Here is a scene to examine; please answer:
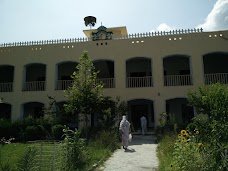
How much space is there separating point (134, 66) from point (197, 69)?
5.20 m

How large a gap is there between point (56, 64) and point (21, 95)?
11.0 feet

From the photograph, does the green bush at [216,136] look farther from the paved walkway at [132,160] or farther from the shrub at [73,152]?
the shrub at [73,152]

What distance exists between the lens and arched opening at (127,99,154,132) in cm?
2177

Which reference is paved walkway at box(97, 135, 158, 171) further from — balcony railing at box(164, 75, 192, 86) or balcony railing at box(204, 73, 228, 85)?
balcony railing at box(204, 73, 228, 85)

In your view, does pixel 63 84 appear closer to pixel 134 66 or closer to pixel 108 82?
pixel 108 82

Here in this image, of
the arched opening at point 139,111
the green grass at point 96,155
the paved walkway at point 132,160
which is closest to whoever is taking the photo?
the paved walkway at point 132,160

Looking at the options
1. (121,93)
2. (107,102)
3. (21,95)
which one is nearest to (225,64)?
(121,93)

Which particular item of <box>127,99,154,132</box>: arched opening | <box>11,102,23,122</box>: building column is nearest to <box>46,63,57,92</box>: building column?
<box>11,102,23,122</box>: building column

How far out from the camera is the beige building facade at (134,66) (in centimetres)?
1852

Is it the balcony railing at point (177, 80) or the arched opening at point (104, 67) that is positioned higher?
the arched opening at point (104, 67)

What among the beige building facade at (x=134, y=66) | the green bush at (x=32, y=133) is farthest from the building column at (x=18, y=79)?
the green bush at (x=32, y=133)

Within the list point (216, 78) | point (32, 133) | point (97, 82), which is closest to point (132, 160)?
point (32, 133)

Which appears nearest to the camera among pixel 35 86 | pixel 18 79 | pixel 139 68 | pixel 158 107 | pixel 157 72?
pixel 158 107

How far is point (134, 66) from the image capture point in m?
21.8
